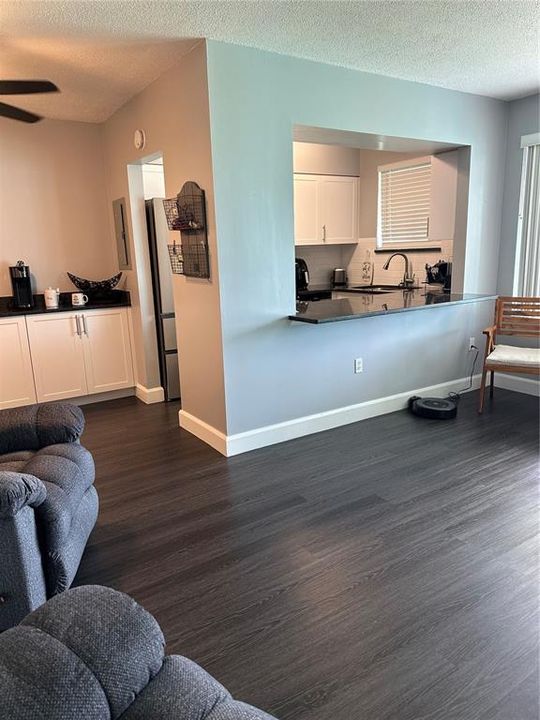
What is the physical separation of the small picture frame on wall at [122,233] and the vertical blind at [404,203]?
288cm

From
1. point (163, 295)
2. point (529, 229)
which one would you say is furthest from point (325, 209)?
point (163, 295)

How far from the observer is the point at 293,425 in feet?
11.6

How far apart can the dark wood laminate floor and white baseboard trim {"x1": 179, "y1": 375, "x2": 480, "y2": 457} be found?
0.10 metres

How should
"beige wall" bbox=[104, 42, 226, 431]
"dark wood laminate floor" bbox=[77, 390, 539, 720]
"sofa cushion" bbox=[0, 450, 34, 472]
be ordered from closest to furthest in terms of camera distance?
"dark wood laminate floor" bbox=[77, 390, 539, 720] < "sofa cushion" bbox=[0, 450, 34, 472] < "beige wall" bbox=[104, 42, 226, 431]

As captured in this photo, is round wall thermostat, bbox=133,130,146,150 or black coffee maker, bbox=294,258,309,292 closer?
round wall thermostat, bbox=133,130,146,150

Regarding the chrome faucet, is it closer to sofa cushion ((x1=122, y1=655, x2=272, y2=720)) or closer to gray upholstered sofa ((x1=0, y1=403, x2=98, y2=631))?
gray upholstered sofa ((x1=0, y1=403, x2=98, y2=631))

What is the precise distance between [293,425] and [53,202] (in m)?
3.09

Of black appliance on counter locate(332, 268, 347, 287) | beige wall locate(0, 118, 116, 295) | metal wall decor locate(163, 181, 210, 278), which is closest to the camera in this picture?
metal wall decor locate(163, 181, 210, 278)

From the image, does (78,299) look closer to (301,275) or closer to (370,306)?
(301,275)

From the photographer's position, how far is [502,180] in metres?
4.37

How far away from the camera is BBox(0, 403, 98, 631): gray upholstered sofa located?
164 cm

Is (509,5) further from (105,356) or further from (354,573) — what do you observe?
(105,356)

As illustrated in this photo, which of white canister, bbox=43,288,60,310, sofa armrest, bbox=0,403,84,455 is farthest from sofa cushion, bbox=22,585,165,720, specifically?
white canister, bbox=43,288,60,310

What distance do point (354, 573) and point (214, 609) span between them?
0.61 m
